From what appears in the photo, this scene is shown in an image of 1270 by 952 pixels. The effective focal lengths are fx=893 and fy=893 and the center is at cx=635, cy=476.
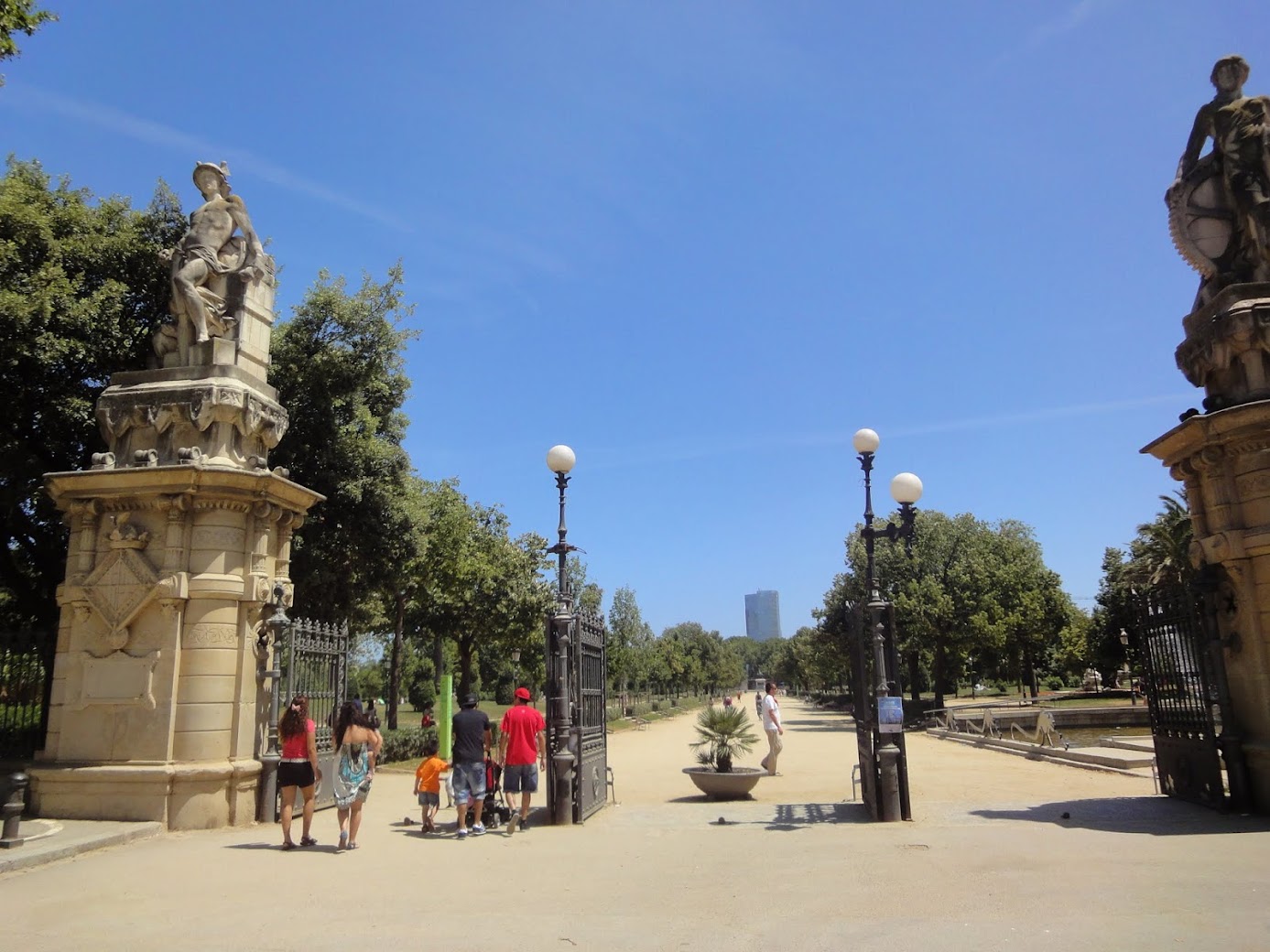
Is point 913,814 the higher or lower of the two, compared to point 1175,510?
lower

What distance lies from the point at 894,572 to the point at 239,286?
3676cm

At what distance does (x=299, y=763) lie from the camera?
10.3m

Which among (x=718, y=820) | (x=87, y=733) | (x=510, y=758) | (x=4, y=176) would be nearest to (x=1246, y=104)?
(x=718, y=820)

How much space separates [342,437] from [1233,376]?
1541cm

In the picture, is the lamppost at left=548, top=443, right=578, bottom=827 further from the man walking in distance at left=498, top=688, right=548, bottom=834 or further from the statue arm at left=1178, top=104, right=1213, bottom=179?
the statue arm at left=1178, top=104, right=1213, bottom=179

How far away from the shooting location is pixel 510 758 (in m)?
11.7

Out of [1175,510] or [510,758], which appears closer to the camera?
[510,758]

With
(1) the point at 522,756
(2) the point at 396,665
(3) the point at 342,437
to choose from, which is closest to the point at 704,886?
(1) the point at 522,756

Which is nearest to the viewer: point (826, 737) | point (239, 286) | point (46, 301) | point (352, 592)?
point (239, 286)

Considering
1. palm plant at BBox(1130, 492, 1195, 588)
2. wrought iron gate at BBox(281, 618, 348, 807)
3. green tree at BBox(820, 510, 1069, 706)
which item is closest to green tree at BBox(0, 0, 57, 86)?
wrought iron gate at BBox(281, 618, 348, 807)

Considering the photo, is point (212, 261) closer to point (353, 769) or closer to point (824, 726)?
point (353, 769)

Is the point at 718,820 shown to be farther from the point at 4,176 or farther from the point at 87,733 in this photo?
the point at 4,176

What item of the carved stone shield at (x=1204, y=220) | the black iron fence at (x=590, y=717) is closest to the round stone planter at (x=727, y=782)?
the black iron fence at (x=590, y=717)

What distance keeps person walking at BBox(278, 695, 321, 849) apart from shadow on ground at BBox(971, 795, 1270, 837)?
8342 mm
